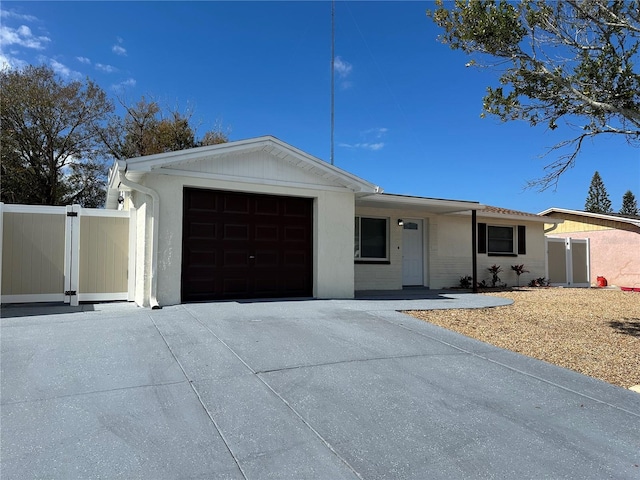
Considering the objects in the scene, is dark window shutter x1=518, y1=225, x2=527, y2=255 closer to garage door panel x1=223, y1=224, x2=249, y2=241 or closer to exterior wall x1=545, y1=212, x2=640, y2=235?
exterior wall x1=545, y1=212, x2=640, y2=235

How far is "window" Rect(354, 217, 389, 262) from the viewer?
1298cm

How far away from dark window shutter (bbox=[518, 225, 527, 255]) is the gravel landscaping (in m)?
5.50

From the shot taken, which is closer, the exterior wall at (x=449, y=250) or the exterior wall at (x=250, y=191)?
the exterior wall at (x=250, y=191)

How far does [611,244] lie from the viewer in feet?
64.8

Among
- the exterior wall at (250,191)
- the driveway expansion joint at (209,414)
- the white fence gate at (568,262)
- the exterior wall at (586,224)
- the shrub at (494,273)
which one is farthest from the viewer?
the exterior wall at (586,224)

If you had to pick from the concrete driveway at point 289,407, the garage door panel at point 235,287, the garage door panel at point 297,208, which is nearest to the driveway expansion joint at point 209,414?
the concrete driveway at point 289,407

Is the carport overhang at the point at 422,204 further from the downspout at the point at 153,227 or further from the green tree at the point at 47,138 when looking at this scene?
the green tree at the point at 47,138

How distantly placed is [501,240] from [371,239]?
5.89m

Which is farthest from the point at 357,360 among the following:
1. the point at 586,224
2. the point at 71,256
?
the point at 586,224

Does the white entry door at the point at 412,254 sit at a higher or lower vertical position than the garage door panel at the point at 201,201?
lower

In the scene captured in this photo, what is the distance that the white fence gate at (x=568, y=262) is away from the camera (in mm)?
17578

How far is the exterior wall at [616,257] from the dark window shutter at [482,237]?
805cm

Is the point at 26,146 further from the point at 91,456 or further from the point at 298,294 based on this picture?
the point at 91,456

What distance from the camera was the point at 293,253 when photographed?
9523mm
